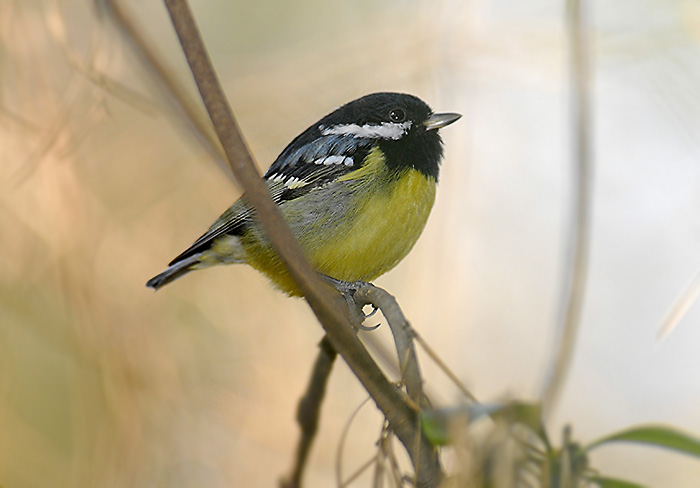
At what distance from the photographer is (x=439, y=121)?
2.94 metres

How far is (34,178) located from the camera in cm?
336

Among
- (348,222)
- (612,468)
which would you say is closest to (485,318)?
(612,468)

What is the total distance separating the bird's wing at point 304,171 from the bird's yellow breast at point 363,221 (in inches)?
2.3

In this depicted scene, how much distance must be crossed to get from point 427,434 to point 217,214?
2.13 meters

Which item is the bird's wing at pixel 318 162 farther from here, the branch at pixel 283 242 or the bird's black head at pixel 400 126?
the branch at pixel 283 242

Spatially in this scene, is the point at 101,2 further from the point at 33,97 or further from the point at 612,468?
the point at 612,468

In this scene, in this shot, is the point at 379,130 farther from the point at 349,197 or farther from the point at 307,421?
the point at 307,421

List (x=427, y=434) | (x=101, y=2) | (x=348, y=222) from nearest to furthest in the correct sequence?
1. (x=427, y=434)
2. (x=101, y=2)
3. (x=348, y=222)

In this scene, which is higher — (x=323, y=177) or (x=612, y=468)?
(x=323, y=177)

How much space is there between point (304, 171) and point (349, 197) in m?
0.25

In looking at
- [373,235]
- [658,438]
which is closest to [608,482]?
[658,438]

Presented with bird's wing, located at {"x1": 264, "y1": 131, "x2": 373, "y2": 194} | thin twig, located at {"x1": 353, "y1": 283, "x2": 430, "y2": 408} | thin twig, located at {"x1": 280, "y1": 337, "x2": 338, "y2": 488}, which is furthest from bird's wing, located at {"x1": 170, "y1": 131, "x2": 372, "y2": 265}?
thin twig, located at {"x1": 353, "y1": 283, "x2": 430, "y2": 408}

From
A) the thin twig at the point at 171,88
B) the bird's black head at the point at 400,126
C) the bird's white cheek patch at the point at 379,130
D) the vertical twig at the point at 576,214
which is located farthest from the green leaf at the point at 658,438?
the bird's white cheek patch at the point at 379,130

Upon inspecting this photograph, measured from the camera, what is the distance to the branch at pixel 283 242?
51.7 inches
